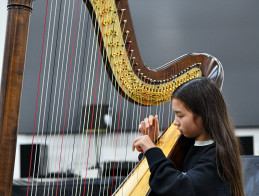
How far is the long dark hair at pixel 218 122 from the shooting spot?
1167mm

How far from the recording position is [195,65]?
193 cm

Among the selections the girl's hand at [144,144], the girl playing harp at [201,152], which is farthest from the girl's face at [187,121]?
the girl's hand at [144,144]

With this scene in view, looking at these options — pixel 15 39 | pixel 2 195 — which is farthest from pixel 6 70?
pixel 2 195

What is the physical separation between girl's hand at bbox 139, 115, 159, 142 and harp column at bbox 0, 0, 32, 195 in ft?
2.46

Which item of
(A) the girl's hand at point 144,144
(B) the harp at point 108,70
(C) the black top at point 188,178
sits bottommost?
(C) the black top at point 188,178

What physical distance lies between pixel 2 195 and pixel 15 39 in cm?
35

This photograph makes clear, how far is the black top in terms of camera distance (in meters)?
1.10

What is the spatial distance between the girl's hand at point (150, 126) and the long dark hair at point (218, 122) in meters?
0.28

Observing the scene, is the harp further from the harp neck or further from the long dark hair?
the long dark hair

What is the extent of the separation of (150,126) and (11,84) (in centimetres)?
81

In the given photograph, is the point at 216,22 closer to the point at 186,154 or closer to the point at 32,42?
the point at 32,42

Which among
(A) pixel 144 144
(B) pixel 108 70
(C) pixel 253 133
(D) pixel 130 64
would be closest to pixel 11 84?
(A) pixel 144 144

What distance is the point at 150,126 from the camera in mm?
1549

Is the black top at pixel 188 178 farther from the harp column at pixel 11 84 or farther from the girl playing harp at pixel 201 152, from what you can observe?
the harp column at pixel 11 84
